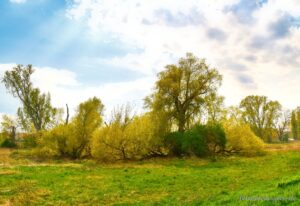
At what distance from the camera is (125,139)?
37469 mm

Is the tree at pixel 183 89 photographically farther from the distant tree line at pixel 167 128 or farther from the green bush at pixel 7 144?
the green bush at pixel 7 144

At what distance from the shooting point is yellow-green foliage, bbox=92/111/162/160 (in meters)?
37.0

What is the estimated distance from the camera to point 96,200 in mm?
15273

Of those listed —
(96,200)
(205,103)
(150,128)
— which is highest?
(205,103)

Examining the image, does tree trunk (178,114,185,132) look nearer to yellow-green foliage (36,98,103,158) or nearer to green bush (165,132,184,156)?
green bush (165,132,184,156)

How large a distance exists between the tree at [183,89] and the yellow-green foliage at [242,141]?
258 inches

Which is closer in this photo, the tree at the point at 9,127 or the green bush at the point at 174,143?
the green bush at the point at 174,143

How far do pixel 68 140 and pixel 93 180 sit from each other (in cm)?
2249

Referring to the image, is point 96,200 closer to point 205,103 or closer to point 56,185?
point 56,185

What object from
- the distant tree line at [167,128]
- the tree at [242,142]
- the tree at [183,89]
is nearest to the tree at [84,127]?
the distant tree line at [167,128]

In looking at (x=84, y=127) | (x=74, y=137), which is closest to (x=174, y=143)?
(x=84, y=127)

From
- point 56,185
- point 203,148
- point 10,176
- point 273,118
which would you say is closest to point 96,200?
point 56,185

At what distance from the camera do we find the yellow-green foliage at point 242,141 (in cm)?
4072

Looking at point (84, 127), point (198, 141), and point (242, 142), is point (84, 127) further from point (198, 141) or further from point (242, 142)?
point (242, 142)
